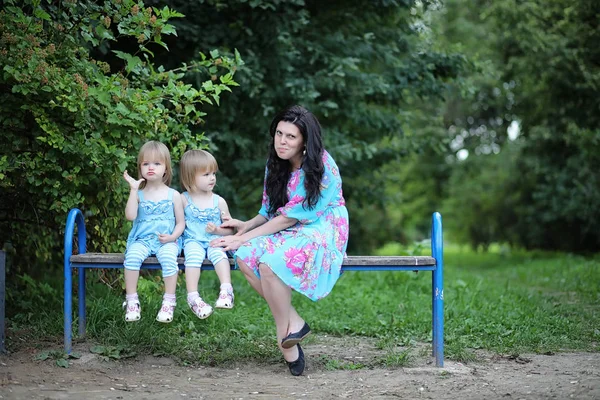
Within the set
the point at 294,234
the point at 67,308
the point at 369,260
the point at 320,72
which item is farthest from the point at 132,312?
the point at 320,72

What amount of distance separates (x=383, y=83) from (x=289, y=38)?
127cm

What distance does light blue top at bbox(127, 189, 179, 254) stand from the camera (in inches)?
189

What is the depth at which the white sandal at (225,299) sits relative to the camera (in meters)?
4.46

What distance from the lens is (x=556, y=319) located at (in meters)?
6.29

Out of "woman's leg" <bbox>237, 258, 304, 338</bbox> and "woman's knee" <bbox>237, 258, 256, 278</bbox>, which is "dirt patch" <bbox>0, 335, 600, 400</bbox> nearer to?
"woman's leg" <bbox>237, 258, 304, 338</bbox>

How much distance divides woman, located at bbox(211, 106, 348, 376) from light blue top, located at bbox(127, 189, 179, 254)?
375 millimetres

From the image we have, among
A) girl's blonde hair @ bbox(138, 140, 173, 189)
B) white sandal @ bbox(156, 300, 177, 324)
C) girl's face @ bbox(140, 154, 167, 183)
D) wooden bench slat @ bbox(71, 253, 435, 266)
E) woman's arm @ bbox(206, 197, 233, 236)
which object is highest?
girl's blonde hair @ bbox(138, 140, 173, 189)

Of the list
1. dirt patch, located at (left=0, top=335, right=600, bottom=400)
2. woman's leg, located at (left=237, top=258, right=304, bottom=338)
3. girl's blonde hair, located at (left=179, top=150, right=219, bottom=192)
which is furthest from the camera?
girl's blonde hair, located at (left=179, top=150, right=219, bottom=192)

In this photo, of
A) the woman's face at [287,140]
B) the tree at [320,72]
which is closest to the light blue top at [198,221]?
the woman's face at [287,140]

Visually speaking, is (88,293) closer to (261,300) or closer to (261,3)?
(261,300)

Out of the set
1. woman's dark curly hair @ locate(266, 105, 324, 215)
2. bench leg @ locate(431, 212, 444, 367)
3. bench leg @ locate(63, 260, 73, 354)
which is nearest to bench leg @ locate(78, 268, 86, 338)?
bench leg @ locate(63, 260, 73, 354)

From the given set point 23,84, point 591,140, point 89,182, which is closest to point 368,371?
point 89,182

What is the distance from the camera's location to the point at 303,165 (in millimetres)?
4656

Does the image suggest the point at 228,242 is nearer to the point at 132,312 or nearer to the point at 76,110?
the point at 132,312
